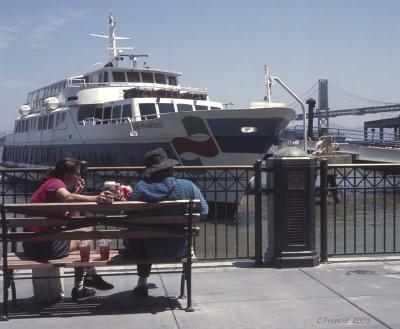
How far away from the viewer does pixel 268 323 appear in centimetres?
467

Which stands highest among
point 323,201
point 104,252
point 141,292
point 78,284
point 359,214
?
point 323,201

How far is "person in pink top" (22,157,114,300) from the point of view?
5.00 m

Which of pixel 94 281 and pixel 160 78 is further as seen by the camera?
pixel 160 78

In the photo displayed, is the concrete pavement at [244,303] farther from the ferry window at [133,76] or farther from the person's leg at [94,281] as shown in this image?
the ferry window at [133,76]

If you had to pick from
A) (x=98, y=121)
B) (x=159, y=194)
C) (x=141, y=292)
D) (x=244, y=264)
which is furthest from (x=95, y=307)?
(x=98, y=121)

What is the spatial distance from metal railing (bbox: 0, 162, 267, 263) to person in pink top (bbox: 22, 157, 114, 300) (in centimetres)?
91

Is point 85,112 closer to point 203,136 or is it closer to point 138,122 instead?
point 138,122

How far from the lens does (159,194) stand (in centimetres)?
510

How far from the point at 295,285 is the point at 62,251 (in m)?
2.22

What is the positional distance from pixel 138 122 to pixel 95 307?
18.1 metres

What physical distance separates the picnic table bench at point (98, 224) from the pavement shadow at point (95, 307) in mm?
229

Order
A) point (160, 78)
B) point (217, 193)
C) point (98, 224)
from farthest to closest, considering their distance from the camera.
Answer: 1. point (160, 78)
2. point (217, 193)
3. point (98, 224)

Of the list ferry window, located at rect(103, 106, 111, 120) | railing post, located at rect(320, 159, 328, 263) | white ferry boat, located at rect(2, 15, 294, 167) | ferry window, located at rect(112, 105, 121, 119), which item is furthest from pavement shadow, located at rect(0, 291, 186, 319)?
ferry window, located at rect(103, 106, 111, 120)

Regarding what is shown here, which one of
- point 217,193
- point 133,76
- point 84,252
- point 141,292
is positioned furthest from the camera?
point 133,76
